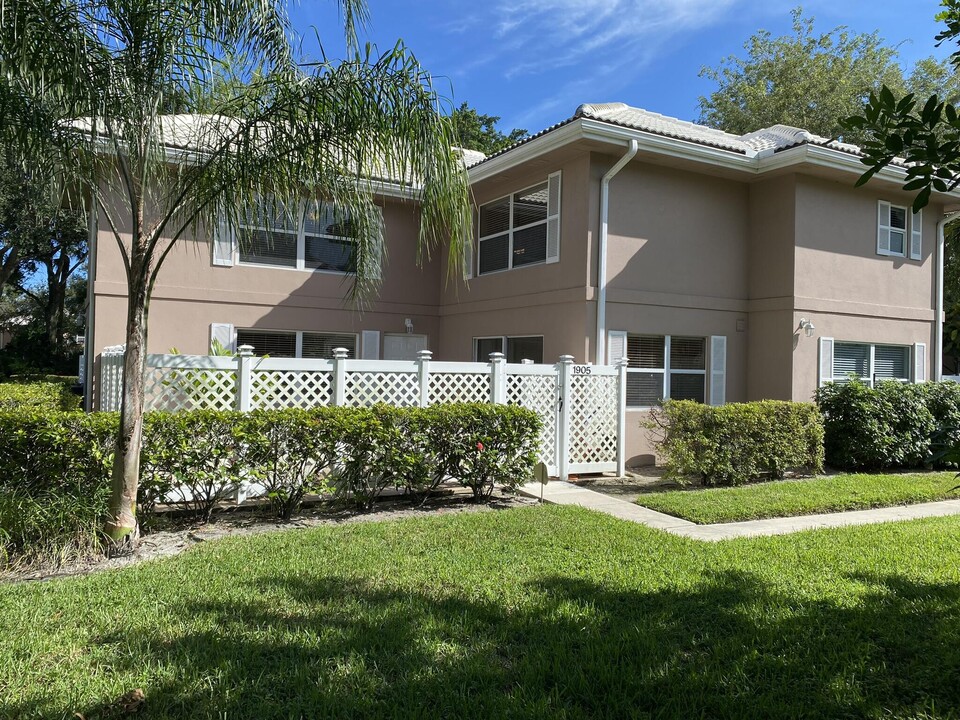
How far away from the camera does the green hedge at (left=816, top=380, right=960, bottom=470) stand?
10.5m

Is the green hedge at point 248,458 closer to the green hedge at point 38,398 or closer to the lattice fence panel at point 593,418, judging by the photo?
the lattice fence panel at point 593,418

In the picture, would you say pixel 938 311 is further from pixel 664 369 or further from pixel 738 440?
pixel 738 440

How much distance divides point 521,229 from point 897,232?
302 inches

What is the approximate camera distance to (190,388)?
7.42 m

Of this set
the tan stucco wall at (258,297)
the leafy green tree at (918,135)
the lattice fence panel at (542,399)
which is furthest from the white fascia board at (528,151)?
the leafy green tree at (918,135)

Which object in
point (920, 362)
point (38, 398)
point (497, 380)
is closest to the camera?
point (497, 380)

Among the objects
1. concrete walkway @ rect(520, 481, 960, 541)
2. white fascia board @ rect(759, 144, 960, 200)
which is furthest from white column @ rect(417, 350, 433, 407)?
white fascia board @ rect(759, 144, 960, 200)

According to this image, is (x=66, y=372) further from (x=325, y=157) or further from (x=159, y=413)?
(x=325, y=157)

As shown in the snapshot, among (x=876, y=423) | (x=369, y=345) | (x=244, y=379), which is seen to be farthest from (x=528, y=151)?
(x=876, y=423)

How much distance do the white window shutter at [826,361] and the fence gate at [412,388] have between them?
4174 millimetres

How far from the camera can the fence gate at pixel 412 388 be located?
7.48m

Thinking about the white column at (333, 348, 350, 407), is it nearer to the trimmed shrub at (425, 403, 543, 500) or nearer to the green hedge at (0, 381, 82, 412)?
the trimmed shrub at (425, 403, 543, 500)

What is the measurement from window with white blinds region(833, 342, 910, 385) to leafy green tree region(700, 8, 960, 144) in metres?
15.4

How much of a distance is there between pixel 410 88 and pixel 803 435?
800 centimetres
